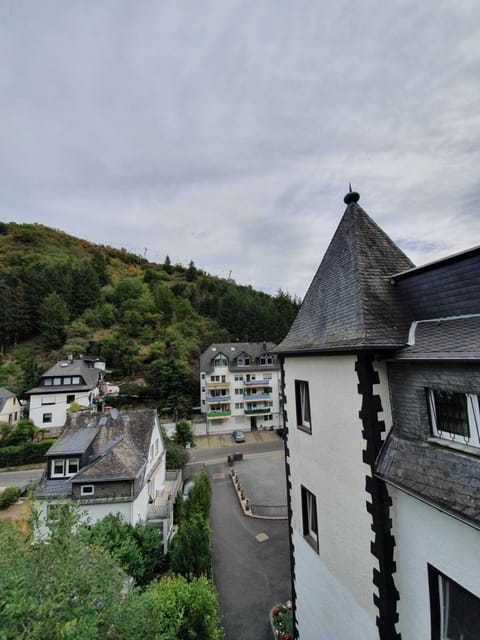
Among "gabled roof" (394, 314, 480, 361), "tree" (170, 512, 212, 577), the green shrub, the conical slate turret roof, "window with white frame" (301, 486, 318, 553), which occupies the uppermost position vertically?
the conical slate turret roof

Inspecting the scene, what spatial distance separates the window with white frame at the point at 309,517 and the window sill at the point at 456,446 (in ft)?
13.7

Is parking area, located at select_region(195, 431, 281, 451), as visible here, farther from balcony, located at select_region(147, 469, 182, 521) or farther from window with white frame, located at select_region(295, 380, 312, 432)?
window with white frame, located at select_region(295, 380, 312, 432)

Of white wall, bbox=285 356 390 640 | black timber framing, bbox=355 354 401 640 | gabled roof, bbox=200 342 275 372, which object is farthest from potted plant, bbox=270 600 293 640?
gabled roof, bbox=200 342 275 372

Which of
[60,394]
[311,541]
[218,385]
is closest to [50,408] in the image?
[60,394]

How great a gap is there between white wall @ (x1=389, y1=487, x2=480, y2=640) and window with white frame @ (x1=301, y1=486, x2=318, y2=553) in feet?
8.71

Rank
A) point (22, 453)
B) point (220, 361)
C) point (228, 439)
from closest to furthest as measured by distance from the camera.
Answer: point (22, 453), point (228, 439), point (220, 361)

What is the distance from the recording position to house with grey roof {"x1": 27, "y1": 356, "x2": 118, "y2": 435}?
3219 cm

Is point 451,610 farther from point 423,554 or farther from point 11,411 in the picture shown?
point 11,411

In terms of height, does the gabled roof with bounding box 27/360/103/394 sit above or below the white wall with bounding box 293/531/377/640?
above

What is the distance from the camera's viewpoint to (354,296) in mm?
5617

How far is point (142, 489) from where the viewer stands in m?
14.8

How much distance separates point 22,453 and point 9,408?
770 cm

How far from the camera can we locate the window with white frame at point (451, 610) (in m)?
3.59

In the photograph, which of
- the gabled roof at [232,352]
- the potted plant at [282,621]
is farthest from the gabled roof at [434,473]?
the gabled roof at [232,352]
